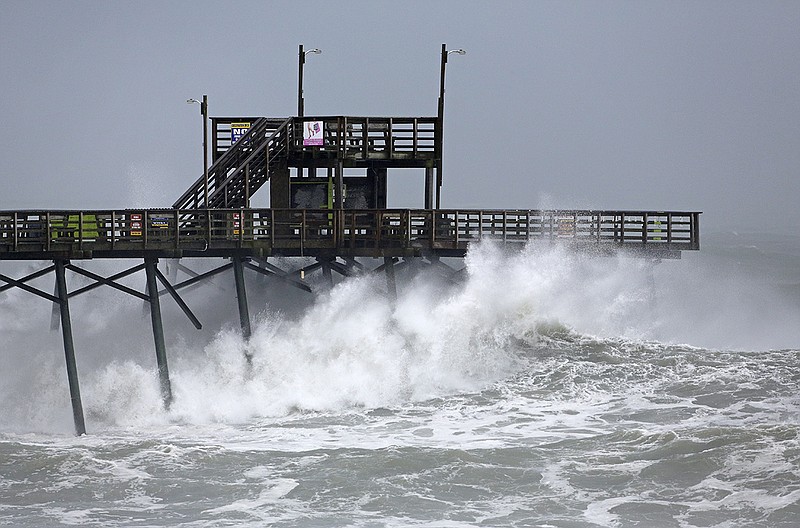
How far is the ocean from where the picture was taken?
20406 mm

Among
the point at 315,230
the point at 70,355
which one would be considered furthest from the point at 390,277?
the point at 70,355

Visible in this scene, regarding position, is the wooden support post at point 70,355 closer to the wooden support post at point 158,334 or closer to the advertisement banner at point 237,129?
the wooden support post at point 158,334

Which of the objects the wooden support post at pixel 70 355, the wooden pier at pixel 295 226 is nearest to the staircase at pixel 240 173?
the wooden pier at pixel 295 226

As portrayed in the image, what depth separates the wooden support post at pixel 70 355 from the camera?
29156 mm

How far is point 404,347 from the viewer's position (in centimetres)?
3162

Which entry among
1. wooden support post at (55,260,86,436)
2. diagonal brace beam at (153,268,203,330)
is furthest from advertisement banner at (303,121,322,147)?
wooden support post at (55,260,86,436)

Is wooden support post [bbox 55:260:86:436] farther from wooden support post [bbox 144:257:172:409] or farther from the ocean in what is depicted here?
wooden support post [bbox 144:257:172:409]

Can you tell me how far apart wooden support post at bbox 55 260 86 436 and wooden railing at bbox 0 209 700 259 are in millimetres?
923

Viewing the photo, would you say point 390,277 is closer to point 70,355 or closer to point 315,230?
point 315,230

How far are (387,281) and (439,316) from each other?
1.70m

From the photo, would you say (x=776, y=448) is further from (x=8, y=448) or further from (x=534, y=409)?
(x=8, y=448)

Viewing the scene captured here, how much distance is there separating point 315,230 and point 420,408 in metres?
6.91

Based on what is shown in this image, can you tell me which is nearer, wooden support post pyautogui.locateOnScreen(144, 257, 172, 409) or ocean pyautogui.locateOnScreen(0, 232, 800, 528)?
ocean pyautogui.locateOnScreen(0, 232, 800, 528)

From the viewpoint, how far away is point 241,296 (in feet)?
104
